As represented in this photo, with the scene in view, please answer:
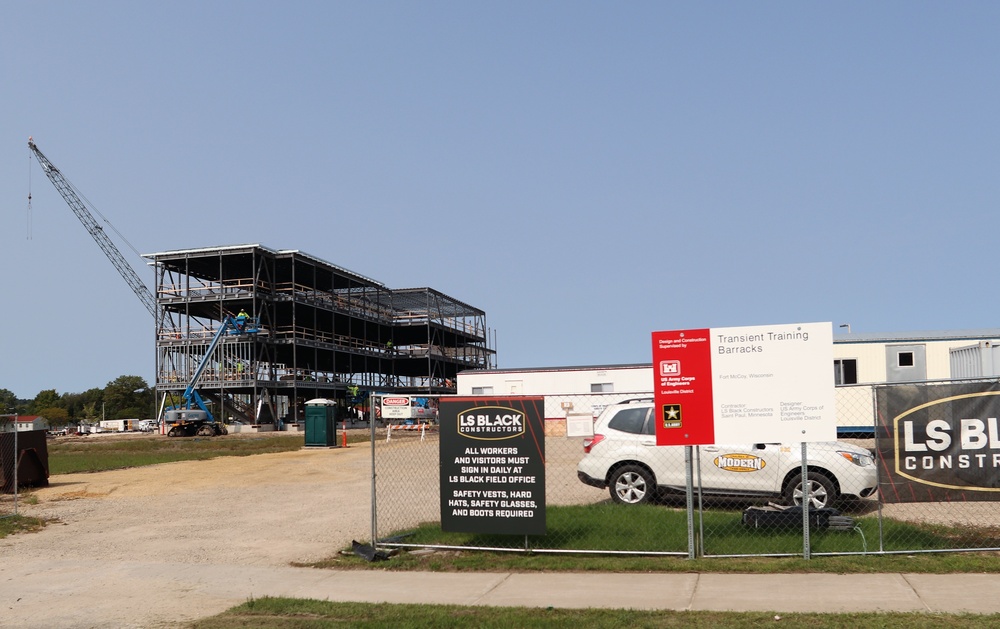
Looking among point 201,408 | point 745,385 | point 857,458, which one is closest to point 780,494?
point 857,458

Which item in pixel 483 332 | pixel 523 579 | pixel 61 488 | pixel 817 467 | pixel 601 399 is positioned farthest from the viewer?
pixel 483 332

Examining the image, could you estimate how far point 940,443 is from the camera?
10164mm

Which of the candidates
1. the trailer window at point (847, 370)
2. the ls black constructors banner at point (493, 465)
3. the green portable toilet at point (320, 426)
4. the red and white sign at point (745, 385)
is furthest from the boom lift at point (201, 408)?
the red and white sign at point (745, 385)

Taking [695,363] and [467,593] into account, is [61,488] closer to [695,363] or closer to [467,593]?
[467,593]

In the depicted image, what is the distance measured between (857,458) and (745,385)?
4.21 m

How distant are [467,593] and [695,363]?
12.2 feet

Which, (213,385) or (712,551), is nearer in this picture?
(712,551)

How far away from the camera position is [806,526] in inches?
392

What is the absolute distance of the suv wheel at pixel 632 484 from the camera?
14.1m

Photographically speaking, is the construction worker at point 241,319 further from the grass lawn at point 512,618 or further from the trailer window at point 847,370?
the grass lawn at point 512,618

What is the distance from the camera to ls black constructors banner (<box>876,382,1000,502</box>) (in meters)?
10.1

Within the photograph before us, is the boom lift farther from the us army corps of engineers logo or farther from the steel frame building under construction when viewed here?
the us army corps of engineers logo

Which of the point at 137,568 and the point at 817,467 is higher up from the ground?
the point at 817,467

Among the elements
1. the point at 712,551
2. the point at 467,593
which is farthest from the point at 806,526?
the point at 467,593
